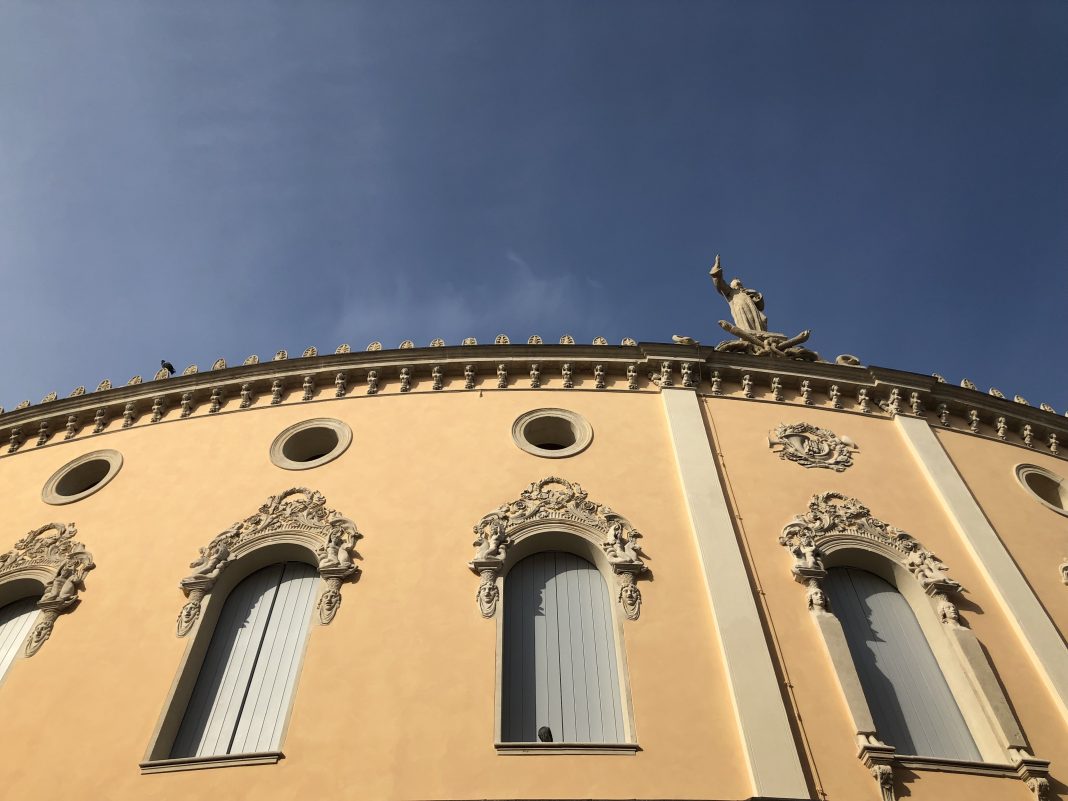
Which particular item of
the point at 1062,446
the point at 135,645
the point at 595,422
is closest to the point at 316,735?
the point at 135,645

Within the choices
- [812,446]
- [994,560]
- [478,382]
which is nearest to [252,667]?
[478,382]

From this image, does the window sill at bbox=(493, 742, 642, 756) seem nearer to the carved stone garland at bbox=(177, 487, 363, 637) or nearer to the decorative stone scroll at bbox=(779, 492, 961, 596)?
the carved stone garland at bbox=(177, 487, 363, 637)

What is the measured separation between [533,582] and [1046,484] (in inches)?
487

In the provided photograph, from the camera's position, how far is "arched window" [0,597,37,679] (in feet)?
46.6

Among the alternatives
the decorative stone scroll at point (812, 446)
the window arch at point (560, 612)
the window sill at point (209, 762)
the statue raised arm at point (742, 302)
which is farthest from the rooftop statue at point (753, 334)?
the window sill at point (209, 762)

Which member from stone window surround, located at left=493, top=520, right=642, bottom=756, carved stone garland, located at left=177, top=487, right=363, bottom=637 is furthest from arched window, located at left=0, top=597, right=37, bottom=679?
stone window surround, located at left=493, top=520, right=642, bottom=756

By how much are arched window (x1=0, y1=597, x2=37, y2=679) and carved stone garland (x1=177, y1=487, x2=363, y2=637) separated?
9.77 ft

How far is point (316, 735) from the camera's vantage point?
1173cm

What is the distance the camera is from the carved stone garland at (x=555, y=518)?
1364 cm

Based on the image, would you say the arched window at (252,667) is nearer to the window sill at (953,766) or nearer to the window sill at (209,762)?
the window sill at (209,762)

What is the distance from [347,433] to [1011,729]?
1249 cm

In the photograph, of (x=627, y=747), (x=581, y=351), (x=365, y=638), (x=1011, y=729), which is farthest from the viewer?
(x=581, y=351)

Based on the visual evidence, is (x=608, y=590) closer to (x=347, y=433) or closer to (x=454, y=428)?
(x=454, y=428)

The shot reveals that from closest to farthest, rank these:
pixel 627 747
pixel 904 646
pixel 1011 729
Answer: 1. pixel 627 747
2. pixel 1011 729
3. pixel 904 646
